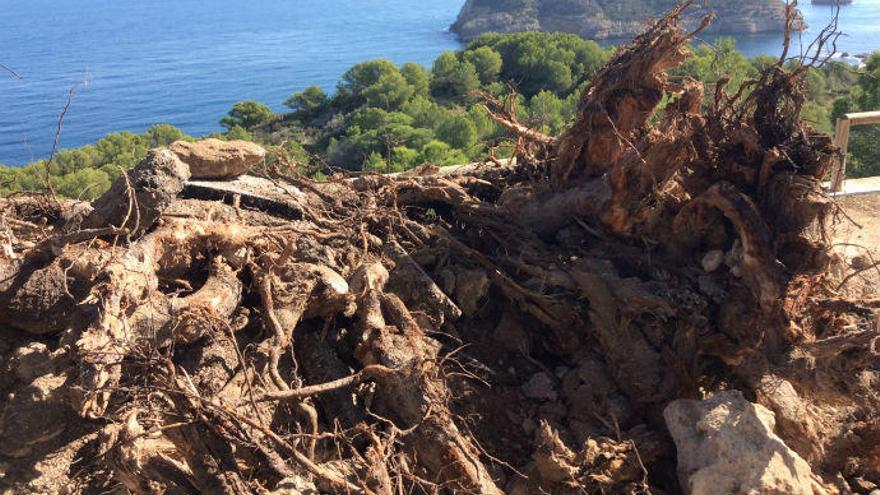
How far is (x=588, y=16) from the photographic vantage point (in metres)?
37.5

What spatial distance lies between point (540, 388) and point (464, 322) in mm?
615

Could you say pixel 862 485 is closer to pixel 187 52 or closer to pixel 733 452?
pixel 733 452

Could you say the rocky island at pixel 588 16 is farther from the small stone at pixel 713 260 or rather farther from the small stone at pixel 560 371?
the small stone at pixel 560 371

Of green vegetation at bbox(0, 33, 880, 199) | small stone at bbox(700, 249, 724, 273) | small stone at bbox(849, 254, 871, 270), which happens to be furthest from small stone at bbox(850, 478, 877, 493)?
green vegetation at bbox(0, 33, 880, 199)

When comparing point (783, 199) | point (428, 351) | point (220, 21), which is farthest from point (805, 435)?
point (220, 21)

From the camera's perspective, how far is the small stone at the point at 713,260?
11.6ft

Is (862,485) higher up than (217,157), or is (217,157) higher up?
(217,157)

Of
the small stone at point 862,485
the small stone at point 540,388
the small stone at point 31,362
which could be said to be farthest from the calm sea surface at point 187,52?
the small stone at point 862,485

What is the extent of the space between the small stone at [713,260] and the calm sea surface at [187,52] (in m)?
2.41

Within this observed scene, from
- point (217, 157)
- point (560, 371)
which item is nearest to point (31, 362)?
point (217, 157)

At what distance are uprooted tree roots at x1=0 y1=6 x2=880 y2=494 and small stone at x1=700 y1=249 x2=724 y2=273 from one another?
0.05ft

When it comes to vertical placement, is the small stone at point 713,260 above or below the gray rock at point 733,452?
above

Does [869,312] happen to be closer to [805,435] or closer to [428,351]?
[805,435]

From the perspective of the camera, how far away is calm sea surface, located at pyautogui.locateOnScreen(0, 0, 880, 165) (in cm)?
2034
